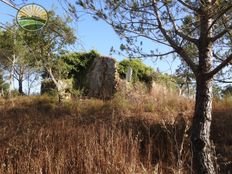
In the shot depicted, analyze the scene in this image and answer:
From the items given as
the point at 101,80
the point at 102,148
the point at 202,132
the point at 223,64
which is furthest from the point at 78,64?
the point at 223,64

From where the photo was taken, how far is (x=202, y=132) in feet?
15.9

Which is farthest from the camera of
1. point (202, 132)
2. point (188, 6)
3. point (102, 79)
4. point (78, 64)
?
point (78, 64)

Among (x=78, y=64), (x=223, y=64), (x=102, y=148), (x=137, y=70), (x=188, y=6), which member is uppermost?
(x=78, y=64)

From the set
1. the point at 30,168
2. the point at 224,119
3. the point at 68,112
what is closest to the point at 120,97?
the point at 68,112

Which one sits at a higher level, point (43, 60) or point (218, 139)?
point (43, 60)

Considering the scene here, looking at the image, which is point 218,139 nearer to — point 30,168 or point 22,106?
point 30,168

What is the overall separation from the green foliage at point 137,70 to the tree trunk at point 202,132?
10.6 meters

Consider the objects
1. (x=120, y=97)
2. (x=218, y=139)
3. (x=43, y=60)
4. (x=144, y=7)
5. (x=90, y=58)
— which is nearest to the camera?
(x=144, y=7)

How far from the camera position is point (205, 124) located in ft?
16.0

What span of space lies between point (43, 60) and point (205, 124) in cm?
990

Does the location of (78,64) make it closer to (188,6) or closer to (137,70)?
(137,70)

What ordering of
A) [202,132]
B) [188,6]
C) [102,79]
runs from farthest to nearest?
[102,79], [202,132], [188,6]

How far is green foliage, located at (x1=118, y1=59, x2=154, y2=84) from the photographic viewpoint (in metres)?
15.6

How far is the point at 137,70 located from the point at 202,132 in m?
11.6
